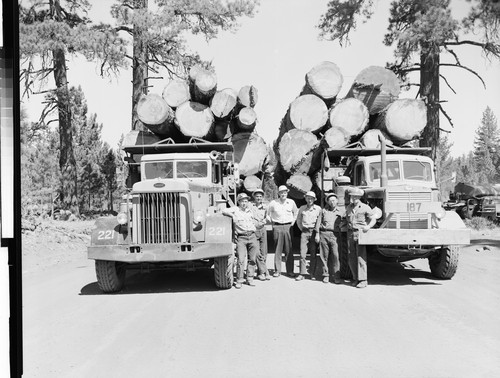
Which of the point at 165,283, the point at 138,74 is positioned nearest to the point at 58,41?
the point at 138,74

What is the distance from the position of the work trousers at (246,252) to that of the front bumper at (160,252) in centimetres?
79

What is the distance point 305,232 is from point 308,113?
11.2 feet

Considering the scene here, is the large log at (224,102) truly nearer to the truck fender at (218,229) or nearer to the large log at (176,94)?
the large log at (176,94)

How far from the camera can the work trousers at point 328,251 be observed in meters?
8.48

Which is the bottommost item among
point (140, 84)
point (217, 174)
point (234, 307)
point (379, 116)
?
point (234, 307)

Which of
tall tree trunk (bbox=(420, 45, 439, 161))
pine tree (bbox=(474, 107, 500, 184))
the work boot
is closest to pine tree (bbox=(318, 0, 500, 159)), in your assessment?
tall tree trunk (bbox=(420, 45, 439, 161))

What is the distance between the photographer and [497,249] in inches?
474

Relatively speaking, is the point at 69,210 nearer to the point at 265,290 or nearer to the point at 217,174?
the point at 217,174

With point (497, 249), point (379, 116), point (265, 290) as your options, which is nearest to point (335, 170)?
point (379, 116)

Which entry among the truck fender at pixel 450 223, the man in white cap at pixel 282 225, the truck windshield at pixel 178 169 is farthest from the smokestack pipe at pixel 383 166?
the truck windshield at pixel 178 169

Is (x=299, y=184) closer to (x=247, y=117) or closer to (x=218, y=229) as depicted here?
(x=247, y=117)

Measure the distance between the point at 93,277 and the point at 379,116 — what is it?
6542mm

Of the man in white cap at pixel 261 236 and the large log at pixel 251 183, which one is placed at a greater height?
the large log at pixel 251 183

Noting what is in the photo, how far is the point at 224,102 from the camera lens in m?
11.2
